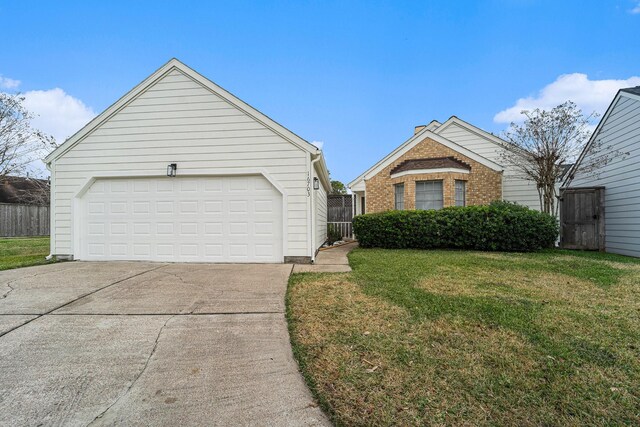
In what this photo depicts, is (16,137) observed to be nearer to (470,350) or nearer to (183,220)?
(183,220)

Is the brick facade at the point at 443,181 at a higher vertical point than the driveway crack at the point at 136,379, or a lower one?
higher

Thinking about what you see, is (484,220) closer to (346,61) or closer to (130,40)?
(346,61)

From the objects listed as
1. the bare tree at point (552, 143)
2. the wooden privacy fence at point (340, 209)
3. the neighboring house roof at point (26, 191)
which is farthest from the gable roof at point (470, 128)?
the neighboring house roof at point (26, 191)

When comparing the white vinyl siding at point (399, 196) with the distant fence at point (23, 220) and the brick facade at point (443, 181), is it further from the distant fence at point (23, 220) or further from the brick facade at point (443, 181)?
the distant fence at point (23, 220)

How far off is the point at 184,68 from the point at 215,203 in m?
3.46

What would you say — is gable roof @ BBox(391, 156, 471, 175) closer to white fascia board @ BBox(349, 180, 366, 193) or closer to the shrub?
white fascia board @ BBox(349, 180, 366, 193)

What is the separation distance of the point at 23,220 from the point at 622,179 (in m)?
28.7

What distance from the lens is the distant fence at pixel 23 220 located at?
1639 centimetres

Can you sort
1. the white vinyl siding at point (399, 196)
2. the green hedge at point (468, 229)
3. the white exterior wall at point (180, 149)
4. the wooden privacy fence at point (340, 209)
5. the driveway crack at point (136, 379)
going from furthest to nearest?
the wooden privacy fence at point (340, 209) → the white vinyl siding at point (399, 196) → the green hedge at point (468, 229) → the white exterior wall at point (180, 149) → the driveway crack at point (136, 379)

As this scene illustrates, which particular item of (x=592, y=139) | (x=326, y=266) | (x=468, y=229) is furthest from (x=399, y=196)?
(x=592, y=139)

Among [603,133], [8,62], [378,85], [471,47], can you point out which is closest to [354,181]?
[378,85]

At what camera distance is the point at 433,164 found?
10938mm

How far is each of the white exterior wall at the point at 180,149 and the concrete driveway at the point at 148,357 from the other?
3.04 m

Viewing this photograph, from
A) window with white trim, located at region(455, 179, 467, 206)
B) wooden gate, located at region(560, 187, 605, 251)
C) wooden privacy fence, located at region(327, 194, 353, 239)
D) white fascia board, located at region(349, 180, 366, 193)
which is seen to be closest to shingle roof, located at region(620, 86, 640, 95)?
wooden gate, located at region(560, 187, 605, 251)
